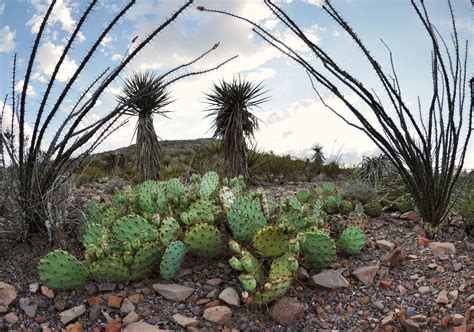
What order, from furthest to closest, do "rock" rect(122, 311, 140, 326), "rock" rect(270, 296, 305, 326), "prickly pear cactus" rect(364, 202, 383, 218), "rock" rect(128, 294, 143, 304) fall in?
"prickly pear cactus" rect(364, 202, 383, 218) < "rock" rect(128, 294, 143, 304) < "rock" rect(270, 296, 305, 326) < "rock" rect(122, 311, 140, 326)

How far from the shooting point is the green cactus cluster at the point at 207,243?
4.11 metres

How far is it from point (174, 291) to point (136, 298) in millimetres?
313

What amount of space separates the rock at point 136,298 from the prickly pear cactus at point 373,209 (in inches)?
137

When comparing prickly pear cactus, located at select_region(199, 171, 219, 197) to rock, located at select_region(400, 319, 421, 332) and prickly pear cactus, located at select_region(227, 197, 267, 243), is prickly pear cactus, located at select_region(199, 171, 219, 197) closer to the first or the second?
prickly pear cactus, located at select_region(227, 197, 267, 243)

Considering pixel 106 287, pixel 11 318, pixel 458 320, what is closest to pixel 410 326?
pixel 458 320

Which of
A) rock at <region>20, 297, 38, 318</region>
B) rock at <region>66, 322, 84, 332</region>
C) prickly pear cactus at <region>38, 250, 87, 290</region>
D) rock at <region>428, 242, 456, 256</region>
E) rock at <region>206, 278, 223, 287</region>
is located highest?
rock at <region>428, 242, 456, 256</region>

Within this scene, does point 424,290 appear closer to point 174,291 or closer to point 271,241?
point 271,241

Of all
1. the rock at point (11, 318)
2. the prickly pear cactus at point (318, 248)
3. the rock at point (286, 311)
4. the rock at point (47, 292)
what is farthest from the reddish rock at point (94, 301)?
the prickly pear cactus at point (318, 248)

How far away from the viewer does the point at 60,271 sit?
4.09m

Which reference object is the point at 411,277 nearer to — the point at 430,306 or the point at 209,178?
the point at 430,306

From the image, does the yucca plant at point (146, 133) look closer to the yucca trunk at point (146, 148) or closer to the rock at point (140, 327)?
the yucca trunk at point (146, 148)

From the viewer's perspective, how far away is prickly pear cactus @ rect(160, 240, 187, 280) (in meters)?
4.13

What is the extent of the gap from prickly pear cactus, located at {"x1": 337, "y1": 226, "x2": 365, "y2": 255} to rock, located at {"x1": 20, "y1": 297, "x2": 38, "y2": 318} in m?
2.85

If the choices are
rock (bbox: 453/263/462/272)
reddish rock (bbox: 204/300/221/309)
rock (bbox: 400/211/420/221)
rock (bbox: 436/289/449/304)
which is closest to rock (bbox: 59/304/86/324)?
reddish rock (bbox: 204/300/221/309)
